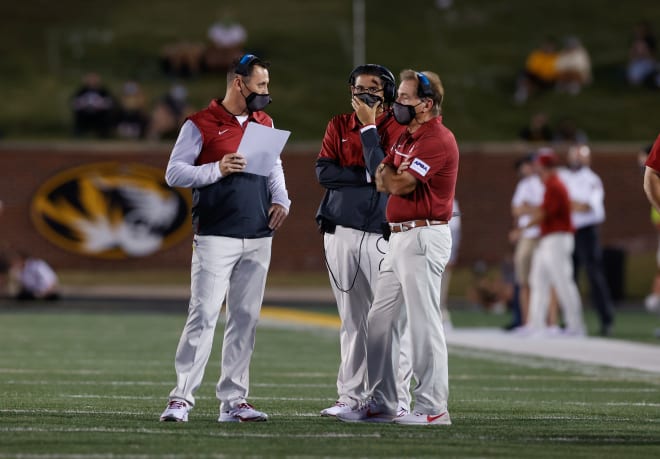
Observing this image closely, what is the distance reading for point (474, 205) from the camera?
32.9 meters

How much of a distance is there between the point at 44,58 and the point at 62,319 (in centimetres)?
2263

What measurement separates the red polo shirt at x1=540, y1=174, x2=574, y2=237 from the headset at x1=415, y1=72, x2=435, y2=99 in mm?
8226

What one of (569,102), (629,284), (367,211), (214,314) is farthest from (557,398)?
(569,102)

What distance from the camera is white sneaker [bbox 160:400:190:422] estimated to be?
27.6 ft

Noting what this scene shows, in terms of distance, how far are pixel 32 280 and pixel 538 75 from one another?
61.7 ft

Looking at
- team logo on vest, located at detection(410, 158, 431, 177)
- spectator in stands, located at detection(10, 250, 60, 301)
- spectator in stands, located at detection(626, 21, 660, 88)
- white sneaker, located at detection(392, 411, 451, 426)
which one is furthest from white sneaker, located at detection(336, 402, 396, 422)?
spectator in stands, located at detection(626, 21, 660, 88)

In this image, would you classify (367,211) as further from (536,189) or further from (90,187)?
(90,187)

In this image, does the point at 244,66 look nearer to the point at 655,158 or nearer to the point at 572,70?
the point at 655,158

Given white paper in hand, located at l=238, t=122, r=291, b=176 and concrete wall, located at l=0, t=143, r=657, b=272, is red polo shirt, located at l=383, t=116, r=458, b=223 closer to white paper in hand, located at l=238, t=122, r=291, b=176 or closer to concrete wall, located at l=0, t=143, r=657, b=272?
white paper in hand, located at l=238, t=122, r=291, b=176

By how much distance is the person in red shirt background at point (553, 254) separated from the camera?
656 inches

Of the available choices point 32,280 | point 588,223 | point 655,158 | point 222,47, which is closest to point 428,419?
point 655,158

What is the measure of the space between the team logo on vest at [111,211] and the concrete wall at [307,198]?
228 mm

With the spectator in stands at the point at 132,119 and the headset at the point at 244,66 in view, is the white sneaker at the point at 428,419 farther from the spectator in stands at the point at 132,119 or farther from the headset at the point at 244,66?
the spectator in stands at the point at 132,119

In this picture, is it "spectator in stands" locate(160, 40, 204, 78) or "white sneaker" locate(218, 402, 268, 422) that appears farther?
"spectator in stands" locate(160, 40, 204, 78)
